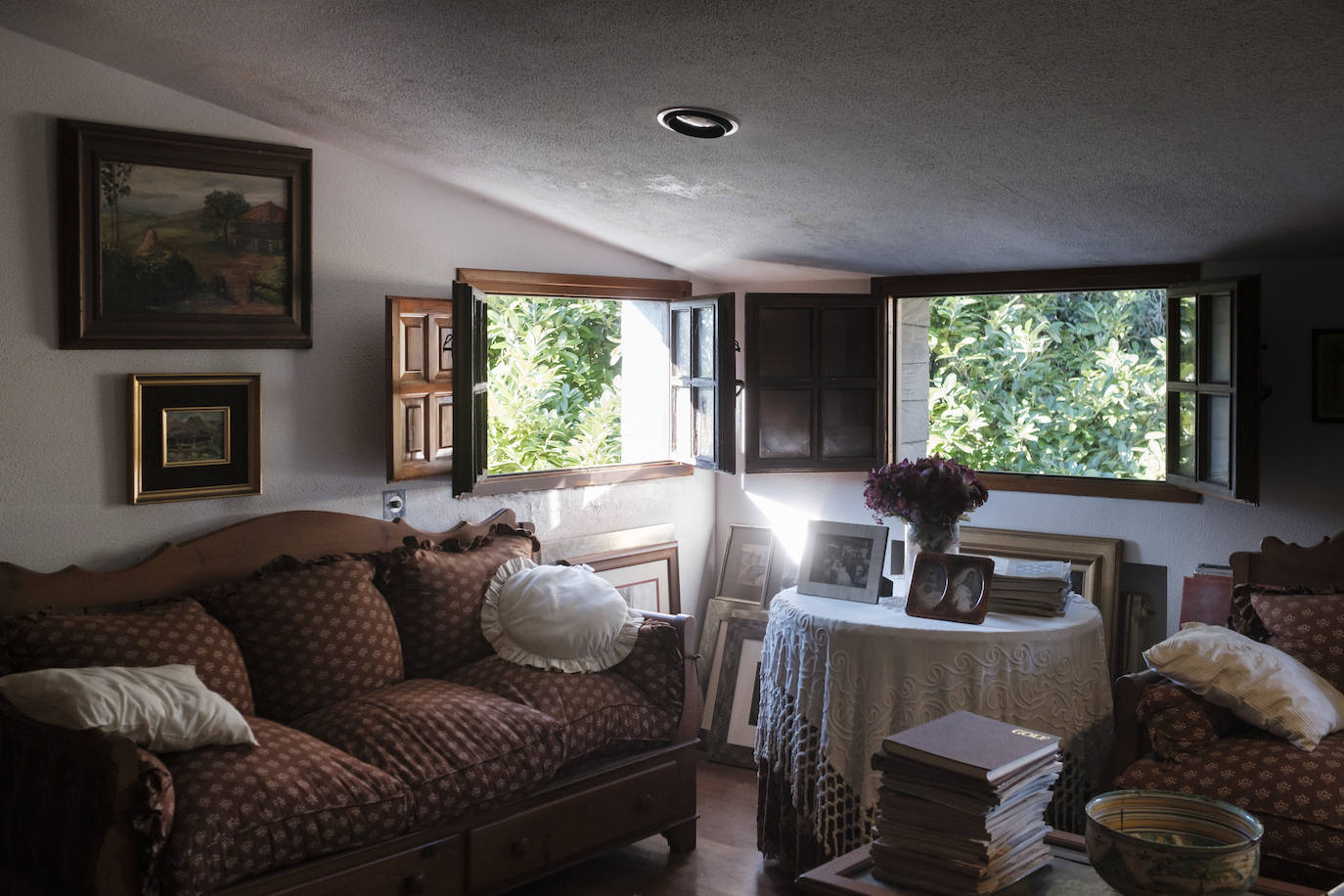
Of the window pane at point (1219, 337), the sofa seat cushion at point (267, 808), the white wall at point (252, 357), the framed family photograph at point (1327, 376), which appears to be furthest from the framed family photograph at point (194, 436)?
the framed family photograph at point (1327, 376)

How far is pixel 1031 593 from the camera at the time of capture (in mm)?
3607

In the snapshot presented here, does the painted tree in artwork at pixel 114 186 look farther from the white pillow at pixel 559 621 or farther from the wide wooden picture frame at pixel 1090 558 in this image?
the wide wooden picture frame at pixel 1090 558

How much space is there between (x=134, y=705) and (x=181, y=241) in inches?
63.7

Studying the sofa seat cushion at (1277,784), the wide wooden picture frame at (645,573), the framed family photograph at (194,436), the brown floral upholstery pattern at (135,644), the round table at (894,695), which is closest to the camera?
the sofa seat cushion at (1277,784)

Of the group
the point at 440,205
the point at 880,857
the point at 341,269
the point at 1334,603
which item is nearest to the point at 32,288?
the point at 341,269

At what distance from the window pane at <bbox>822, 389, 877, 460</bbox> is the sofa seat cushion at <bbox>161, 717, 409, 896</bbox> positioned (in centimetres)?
244

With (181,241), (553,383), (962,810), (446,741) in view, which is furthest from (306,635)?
(553,383)

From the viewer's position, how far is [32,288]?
338cm

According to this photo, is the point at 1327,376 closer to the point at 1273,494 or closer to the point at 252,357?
the point at 1273,494

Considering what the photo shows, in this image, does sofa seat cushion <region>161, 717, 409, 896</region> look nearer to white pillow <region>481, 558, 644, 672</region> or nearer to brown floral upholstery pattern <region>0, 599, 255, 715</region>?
brown floral upholstery pattern <region>0, 599, 255, 715</region>

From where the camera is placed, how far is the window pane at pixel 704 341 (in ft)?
15.2

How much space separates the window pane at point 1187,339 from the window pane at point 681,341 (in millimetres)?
1901

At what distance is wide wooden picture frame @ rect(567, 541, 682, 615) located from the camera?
16.0ft

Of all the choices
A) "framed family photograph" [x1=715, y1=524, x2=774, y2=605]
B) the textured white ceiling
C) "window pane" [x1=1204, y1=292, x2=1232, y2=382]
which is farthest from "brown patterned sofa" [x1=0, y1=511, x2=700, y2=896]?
"window pane" [x1=1204, y1=292, x2=1232, y2=382]
